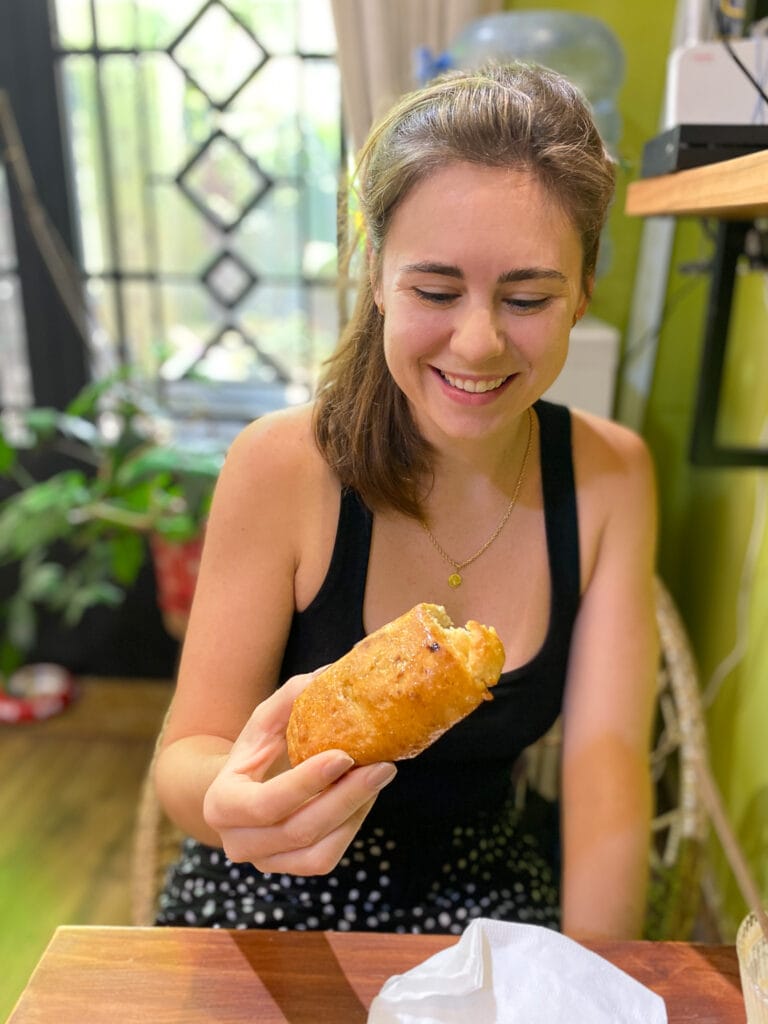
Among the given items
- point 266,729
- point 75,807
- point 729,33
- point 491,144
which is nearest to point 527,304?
point 491,144

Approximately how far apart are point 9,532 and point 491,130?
5.47 feet

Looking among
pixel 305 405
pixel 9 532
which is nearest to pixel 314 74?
pixel 9 532

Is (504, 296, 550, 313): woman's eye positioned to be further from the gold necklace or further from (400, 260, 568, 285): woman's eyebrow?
the gold necklace

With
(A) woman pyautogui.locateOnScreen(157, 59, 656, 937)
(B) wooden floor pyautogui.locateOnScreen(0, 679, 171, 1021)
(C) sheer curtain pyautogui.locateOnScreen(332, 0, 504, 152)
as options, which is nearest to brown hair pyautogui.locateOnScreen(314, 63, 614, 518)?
(A) woman pyautogui.locateOnScreen(157, 59, 656, 937)

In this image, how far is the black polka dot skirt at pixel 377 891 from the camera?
3.30 ft

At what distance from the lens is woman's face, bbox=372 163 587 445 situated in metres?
0.64

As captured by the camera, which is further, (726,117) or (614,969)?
(726,117)

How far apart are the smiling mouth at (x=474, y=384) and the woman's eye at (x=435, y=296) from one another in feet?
0.23

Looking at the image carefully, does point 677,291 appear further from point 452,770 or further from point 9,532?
point 9,532

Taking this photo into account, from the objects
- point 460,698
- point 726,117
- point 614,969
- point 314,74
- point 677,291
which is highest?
point 314,74

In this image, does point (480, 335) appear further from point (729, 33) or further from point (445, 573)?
point (729, 33)

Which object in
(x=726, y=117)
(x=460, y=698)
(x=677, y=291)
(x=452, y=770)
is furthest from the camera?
(x=677, y=291)

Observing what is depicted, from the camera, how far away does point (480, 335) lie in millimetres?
641

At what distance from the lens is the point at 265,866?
27.1 inches
